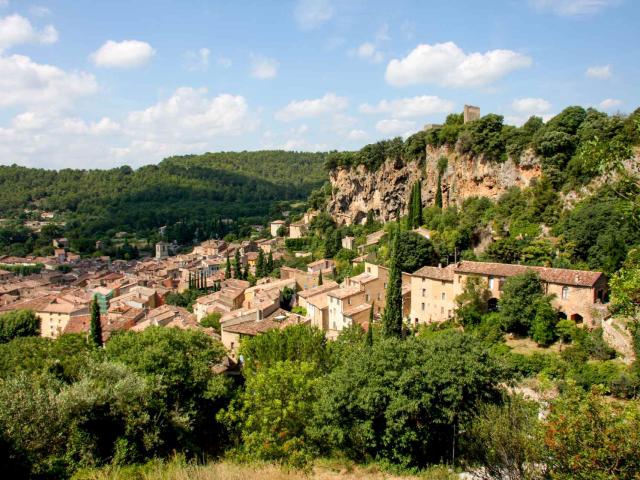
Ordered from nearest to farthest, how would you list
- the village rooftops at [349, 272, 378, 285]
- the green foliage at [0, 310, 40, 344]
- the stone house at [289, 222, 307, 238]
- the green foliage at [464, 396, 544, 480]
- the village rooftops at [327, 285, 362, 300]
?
1. the green foliage at [464, 396, 544, 480]
2. the village rooftops at [327, 285, 362, 300]
3. the village rooftops at [349, 272, 378, 285]
4. the green foliage at [0, 310, 40, 344]
5. the stone house at [289, 222, 307, 238]

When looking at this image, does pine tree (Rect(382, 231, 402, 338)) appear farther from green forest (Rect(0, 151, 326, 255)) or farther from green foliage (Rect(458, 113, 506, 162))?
green forest (Rect(0, 151, 326, 255))

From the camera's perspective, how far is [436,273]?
3069 cm

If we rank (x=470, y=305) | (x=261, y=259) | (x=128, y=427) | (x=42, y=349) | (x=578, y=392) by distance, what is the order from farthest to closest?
(x=261, y=259)
(x=470, y=305)
(x=42, y=349)
(x=128, y=427)
(x=578, y=392)

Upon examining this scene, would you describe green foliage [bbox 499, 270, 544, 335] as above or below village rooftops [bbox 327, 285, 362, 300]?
above

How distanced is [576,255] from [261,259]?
Result: 1387 inches

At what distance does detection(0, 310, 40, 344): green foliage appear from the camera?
125 feet

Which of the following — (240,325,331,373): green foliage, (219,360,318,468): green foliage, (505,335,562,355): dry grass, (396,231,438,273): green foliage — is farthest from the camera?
(396,231,438,273): green foliage

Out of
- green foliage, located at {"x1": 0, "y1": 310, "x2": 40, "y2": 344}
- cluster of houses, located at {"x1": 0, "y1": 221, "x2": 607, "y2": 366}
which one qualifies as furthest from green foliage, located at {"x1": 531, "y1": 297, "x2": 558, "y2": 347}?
green foliage, located at {"x1": 0, "y1": 310, "x2": 40, "y2": 344}

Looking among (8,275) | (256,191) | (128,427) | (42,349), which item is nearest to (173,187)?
(256,191)

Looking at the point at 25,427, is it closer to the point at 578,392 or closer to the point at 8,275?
the point at 578,392

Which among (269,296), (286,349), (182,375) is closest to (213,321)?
(269,296)

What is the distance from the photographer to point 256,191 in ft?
481

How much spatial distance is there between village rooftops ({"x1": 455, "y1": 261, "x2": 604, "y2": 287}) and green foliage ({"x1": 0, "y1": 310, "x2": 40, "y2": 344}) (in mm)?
33933

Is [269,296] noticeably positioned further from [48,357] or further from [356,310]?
[48,357]
